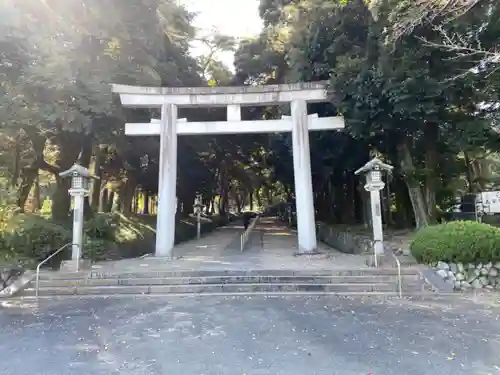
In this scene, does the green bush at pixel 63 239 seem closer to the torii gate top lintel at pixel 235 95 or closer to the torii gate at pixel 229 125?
the torii gate at pixel 229 125

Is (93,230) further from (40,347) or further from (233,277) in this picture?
Answer: (40,347)

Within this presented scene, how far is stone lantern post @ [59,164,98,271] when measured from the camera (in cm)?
1070

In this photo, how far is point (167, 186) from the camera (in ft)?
45.9

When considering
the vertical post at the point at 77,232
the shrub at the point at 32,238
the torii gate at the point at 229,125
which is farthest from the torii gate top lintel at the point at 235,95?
the shrub at the point at 32,238

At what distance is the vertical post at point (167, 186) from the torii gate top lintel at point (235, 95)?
0.41m

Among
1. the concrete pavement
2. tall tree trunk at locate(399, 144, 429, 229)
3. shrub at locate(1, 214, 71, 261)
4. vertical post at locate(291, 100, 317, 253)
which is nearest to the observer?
the concrete pavement

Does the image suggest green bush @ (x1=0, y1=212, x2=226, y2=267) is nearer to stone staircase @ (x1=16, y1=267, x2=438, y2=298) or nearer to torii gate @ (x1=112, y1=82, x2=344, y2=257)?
stone staircase @ (x1=16, y1=267, x2=438, y2=298)

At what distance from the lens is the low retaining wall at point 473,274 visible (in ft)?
31.3

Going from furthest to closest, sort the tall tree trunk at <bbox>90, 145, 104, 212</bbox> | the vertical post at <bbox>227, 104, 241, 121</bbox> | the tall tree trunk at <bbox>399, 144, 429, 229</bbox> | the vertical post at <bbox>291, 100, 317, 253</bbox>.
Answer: the tall tree trunk at <bbox>90, 145, 104, 212</bbox> → the vertical post at <bbox>227, 104, 241, 121</bbox> → the tall tree trunk at <bbox>399, 144, 429, 229</bbox> → the vertical post at <bbox>291, 100, 317, 253</bbox>

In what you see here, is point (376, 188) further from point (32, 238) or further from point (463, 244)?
point (32, 238)

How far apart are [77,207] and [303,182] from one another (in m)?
7.21

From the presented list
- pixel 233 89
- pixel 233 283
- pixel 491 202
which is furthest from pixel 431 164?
pixel 233 283

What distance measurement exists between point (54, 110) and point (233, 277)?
720cm

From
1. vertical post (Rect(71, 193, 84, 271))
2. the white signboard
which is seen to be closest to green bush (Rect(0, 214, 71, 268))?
vertical post (Rect(71, 193, 84, 271))
